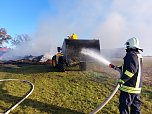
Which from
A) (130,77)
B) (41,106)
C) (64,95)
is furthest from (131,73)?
(64,95)

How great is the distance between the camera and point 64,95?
921 centimetres

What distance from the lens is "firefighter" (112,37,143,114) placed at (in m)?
6.17

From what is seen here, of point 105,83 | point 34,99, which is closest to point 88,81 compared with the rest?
point 105,83

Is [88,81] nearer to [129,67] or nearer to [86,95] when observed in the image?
[86,95]

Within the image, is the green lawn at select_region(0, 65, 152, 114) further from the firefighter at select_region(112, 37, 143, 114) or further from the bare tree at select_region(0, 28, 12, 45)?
the bare tree at select_region(0, 28, 12, 45)

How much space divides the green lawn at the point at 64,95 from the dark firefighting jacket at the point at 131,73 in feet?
5.59

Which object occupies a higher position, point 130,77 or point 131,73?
point 131,73

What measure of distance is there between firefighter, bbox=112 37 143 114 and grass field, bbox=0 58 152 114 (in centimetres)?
148

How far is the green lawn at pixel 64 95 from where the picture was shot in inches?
309

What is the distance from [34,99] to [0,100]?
1162 millimetres

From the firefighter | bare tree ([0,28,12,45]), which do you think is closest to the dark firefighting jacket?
the firefighter

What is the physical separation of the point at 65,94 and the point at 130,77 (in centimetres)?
377

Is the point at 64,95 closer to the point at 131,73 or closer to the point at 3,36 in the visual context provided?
the point at 131,73

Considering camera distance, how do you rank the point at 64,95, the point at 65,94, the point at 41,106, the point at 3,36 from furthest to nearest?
the point at 3,36 → the point at 65,94 → the point at 64,95 → the point at 41,106
